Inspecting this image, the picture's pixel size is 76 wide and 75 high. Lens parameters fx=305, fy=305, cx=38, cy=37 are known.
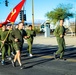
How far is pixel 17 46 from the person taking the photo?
34.8 ft

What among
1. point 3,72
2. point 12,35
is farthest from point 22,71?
point 12,35

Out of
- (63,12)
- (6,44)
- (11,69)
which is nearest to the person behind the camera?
(11,69)

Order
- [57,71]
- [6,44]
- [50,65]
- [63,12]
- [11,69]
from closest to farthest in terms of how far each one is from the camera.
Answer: [57,71] → [11,69] → [50,65] → [6,44] → [63,12]

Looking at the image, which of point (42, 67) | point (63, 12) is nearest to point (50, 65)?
point (42, 67)

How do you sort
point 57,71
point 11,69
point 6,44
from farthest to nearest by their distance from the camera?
point 6,44
point 11,69
point 57,71

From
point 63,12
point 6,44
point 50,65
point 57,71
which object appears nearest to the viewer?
point 57,71

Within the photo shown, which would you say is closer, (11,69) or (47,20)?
(11,69)

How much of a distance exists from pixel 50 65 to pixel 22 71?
1655 mm

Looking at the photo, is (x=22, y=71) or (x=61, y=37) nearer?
(x=22, y=71)

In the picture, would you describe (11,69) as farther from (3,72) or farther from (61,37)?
(61,37)

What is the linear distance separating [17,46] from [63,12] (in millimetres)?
51552

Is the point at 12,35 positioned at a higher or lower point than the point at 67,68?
higher

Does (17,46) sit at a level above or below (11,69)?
above

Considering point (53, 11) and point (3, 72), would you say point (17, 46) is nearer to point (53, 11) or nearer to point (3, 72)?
point (3, 72)
